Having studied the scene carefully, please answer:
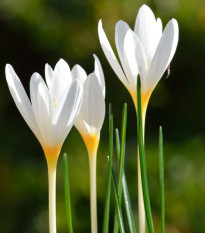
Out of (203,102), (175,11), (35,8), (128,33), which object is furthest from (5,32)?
(128,33)

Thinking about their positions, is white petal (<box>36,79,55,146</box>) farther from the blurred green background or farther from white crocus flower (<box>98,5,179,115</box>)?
the blurred green background

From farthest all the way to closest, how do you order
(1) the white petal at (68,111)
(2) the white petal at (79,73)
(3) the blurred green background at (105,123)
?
(3) the blurred green background at (105,123) < (2) the white petal at (79,73) < (1) the white petal at (68,111)

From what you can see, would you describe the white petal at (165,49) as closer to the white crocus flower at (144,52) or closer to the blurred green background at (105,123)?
the white crocus flower at (144,52)

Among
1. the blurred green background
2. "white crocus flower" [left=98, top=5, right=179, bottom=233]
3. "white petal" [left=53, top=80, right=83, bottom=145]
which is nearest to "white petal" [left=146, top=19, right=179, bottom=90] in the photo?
"white crocus flower" [left=98, top=5, right=179, bottom=233]

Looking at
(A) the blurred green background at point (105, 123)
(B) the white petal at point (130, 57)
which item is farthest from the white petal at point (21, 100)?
(A) the blurred green background at point (105, 123)

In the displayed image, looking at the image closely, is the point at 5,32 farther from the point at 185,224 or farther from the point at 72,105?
the point at 72,105
